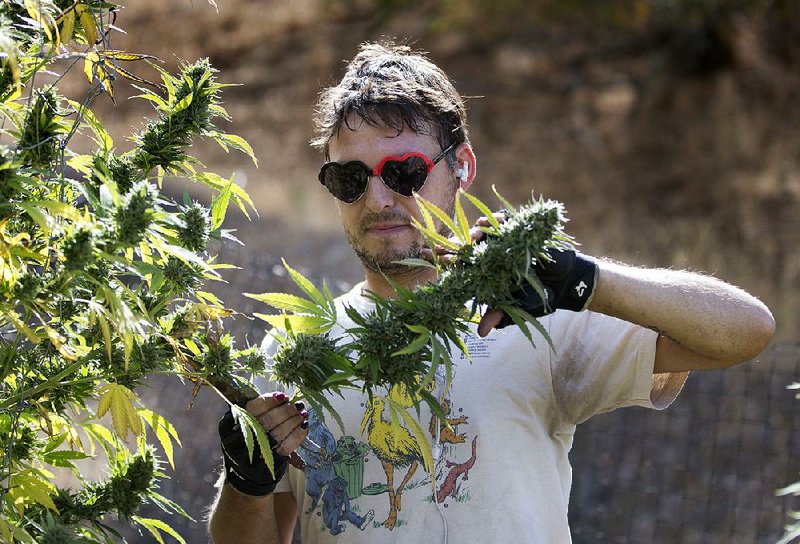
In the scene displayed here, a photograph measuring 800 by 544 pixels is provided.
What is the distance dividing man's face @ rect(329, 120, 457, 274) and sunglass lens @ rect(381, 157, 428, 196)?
0.7 inches

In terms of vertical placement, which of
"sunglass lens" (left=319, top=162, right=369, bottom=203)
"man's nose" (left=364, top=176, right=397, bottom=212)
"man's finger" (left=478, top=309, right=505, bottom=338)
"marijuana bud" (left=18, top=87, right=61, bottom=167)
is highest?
"sunglass lens" (left=319, top=162, right=369, bottom=203)

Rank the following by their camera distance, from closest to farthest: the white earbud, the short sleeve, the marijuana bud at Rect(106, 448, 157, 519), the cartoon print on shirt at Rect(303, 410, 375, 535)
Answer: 1. the marijuana bud at Rect(106, 448, 157, 519)
2. the short sleeve
3. the cartoon print on shirt at Rect(303, 410, 375, 535)
4. the white earbud

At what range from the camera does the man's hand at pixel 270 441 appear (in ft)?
7.46

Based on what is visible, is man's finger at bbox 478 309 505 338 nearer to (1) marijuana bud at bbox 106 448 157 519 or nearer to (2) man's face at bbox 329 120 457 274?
(2) man's face at bbox 329 120 457 274

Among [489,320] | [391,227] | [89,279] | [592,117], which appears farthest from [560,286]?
[592,117]

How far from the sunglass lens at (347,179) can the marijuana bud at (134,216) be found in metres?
0.99

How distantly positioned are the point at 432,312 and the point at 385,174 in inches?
29.4

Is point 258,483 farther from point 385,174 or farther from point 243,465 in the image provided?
point 385,174

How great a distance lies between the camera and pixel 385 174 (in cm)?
263

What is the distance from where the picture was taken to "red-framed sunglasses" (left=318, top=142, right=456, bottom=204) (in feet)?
8.63

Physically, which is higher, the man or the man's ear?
the man's ear

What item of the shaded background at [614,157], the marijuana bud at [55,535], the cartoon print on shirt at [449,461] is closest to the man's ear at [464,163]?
the cartoon print on shirt at [449,461]

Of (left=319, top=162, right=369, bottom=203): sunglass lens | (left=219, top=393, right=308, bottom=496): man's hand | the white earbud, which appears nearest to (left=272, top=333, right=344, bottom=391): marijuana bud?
(left=219, top=393, right=308, bottom=496): man's hand

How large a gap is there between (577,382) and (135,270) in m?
1.24
